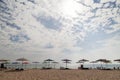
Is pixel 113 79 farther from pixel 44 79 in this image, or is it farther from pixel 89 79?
pixel 44 79

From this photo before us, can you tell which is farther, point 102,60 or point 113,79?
point 102,60

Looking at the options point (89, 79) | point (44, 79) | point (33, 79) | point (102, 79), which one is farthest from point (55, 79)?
point (102, 79)

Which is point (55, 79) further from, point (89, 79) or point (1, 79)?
point (1, 79)

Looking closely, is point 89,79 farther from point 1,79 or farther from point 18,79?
point 1,79

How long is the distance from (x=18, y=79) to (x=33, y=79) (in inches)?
55.7

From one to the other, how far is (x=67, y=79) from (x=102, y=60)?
2024 centimetres

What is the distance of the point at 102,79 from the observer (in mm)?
15727

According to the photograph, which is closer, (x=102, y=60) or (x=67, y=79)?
(x=67, y=79)

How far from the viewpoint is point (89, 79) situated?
1563 cm

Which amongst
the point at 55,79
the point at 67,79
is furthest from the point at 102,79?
the point at 55,79

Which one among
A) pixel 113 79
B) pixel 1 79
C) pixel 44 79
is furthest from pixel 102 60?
pixel 1 79

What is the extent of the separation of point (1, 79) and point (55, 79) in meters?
5.09

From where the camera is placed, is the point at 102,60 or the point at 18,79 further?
the point at 102,60

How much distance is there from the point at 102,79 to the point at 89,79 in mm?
1244
